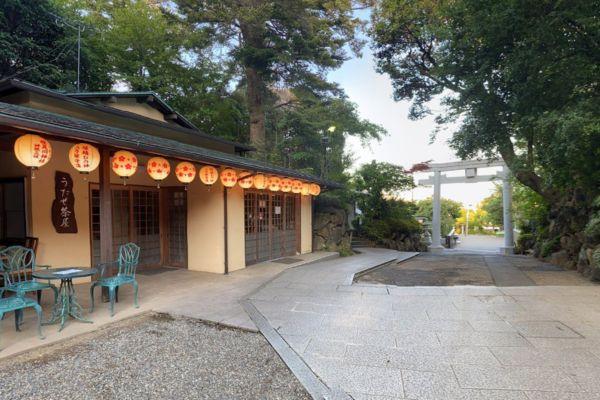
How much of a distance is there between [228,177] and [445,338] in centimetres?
569

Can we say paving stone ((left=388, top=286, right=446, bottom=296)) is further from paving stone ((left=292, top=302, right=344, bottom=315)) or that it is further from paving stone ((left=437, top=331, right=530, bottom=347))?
paving stone ((left=437, top=331, right=530, bottom=347))

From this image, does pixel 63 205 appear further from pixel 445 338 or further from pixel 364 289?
pixel 445 338

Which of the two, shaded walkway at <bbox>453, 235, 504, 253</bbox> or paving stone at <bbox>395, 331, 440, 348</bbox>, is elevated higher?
paving stone at <bbox>395, 331, 440, 348</bbox>

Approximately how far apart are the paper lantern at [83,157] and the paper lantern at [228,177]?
3014 millimetres

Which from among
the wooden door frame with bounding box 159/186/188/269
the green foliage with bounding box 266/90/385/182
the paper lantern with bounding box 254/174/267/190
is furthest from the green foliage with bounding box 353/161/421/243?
the wooden door frame with bounding box 159/186/188/269

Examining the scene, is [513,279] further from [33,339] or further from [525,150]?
[33,339]

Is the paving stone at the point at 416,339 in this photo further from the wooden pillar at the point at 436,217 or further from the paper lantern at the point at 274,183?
the wooden pillar at the point at 436,217

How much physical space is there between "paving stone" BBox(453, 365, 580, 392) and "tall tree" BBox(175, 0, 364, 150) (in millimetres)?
12912

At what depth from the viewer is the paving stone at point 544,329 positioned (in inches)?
162

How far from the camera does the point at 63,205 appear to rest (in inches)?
263

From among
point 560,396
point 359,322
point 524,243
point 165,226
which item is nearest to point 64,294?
point 359,322

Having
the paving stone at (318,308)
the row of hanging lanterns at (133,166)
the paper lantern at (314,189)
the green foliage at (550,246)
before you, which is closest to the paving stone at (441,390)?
the paving stone at (318,308)

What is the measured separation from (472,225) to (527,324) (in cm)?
4065

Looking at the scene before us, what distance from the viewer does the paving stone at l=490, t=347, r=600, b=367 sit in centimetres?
337
